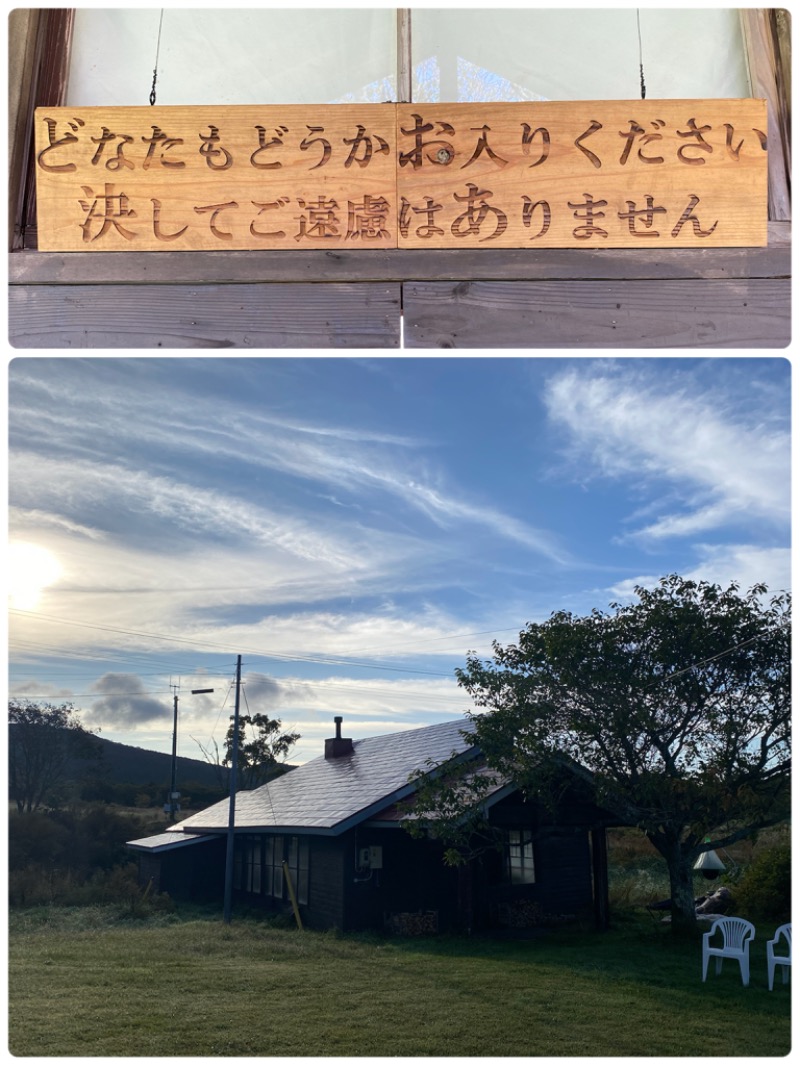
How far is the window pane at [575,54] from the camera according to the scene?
7.19ft

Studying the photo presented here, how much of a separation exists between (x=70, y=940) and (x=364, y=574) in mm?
1152

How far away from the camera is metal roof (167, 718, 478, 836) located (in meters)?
2.29

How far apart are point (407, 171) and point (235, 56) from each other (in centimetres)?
62

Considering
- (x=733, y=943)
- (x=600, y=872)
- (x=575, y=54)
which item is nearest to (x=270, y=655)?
(x=600, y=872)

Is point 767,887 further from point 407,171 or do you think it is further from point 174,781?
point 407,171

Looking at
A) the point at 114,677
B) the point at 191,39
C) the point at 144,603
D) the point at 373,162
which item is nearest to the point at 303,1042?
the point at 114,677

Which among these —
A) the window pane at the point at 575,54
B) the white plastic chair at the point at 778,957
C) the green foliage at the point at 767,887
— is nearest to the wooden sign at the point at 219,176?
the window pane at the point at 575,54

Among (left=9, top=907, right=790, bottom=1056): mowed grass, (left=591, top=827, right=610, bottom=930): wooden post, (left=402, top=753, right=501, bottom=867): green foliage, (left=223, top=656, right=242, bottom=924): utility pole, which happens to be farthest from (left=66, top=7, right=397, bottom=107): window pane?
(left=9, top=907, right=790, bottom=1056): mowed grass

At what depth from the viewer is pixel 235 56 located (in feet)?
7.30

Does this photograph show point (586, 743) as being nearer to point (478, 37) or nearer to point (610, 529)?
point (610, 529)

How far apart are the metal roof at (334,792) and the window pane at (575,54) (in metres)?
1.67

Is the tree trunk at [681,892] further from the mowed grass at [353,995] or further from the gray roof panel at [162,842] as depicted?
the gray roof panel at [162,842]

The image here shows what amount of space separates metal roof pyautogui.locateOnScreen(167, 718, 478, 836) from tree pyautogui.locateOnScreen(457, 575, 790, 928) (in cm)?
20

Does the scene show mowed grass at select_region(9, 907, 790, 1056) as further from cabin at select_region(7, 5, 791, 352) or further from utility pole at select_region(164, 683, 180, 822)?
cabin at select_region(7, 5, 791, 352)
